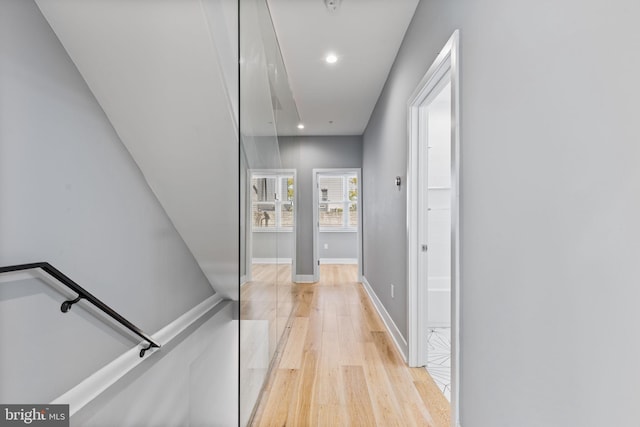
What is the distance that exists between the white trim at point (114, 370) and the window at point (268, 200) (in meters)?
1.21

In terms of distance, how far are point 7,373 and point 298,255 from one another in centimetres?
444

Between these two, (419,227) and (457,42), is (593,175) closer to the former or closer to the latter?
(457,42)

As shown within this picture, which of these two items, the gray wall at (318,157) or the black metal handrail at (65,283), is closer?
the black metal handrail at (65,283)

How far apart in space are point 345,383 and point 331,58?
2.76 meters

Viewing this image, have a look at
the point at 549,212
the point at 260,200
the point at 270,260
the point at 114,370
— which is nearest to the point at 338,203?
the point at 270,260

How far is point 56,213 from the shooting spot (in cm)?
169

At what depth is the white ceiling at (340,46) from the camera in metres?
2.26

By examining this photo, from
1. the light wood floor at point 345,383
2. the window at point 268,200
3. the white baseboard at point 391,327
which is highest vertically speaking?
the window at point 268,200

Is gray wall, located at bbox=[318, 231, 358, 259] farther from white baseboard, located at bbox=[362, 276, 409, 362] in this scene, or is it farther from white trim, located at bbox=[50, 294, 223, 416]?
white trim, located at bbox=[50, 294, 223, 416]

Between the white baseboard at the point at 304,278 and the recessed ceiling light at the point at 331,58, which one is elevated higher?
the recessed ceiling light at the point at 331,58

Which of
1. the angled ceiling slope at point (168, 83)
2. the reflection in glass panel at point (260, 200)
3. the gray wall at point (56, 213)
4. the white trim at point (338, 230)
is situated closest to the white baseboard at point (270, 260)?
the reflection in glass panel at point (260, 200)

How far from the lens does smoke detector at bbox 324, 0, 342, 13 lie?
6.97 feet

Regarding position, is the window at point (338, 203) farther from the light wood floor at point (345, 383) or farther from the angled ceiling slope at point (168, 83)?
the angled ceiling slope at point (168, 83)

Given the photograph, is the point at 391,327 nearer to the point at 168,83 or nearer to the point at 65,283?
the point at 65,283
